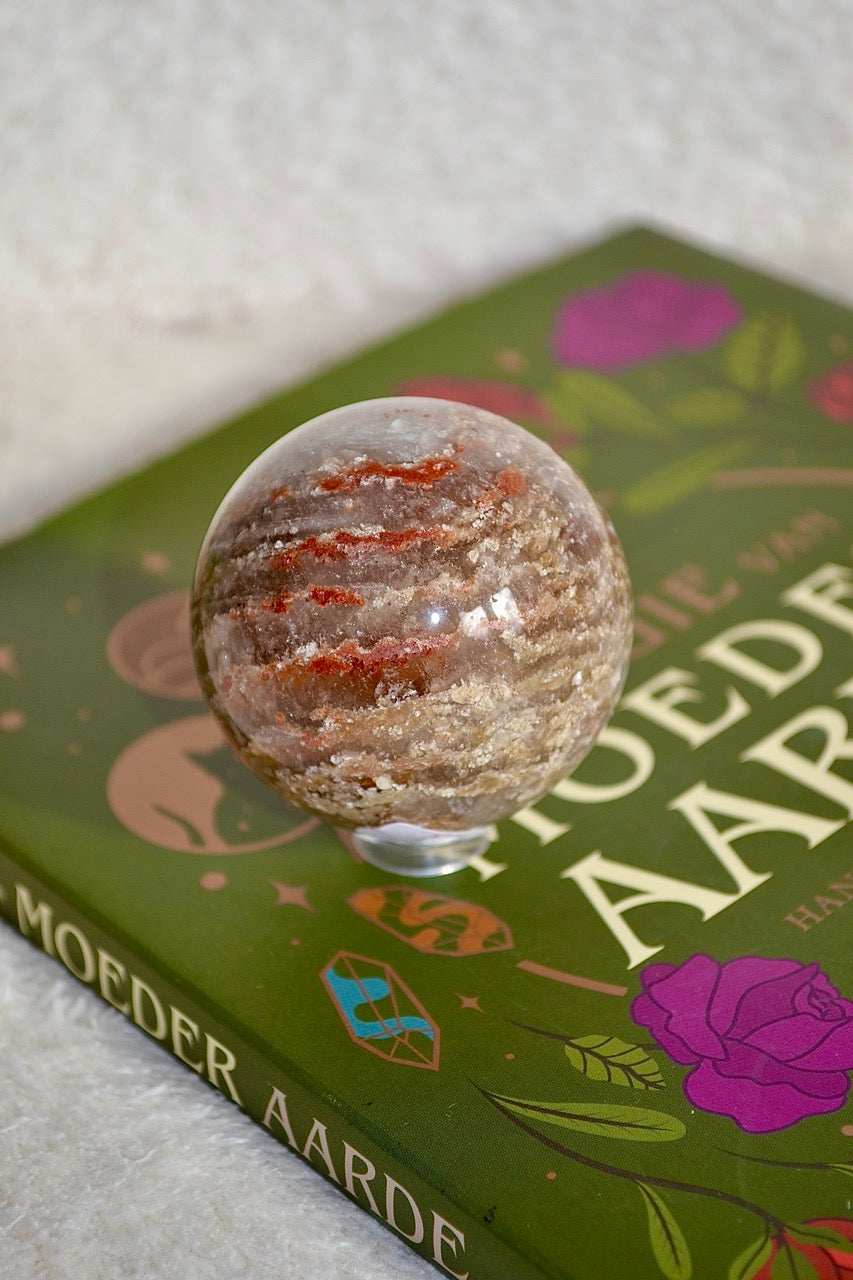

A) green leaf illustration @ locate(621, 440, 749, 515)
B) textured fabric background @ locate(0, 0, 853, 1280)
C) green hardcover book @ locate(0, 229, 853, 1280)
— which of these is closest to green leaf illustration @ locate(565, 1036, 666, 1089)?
green hardcover book @ locate(0, 229, 853, 1280)

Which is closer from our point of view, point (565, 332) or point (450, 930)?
point (450, 930)

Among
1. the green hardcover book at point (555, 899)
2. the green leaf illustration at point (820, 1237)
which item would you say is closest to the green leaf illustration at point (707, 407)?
the green hardcover book at point (555, 899)

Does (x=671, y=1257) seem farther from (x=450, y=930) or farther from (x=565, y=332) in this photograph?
(x=565, y=332)

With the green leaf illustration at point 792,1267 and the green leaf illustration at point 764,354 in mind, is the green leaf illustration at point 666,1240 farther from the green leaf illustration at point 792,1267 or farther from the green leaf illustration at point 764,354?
the green leaf illustration at point 764,354

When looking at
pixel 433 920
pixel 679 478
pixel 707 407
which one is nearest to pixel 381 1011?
pixel 433 920

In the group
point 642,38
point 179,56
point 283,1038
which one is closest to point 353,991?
point 283,1038

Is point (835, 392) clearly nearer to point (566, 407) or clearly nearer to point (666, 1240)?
point (566, 407)
